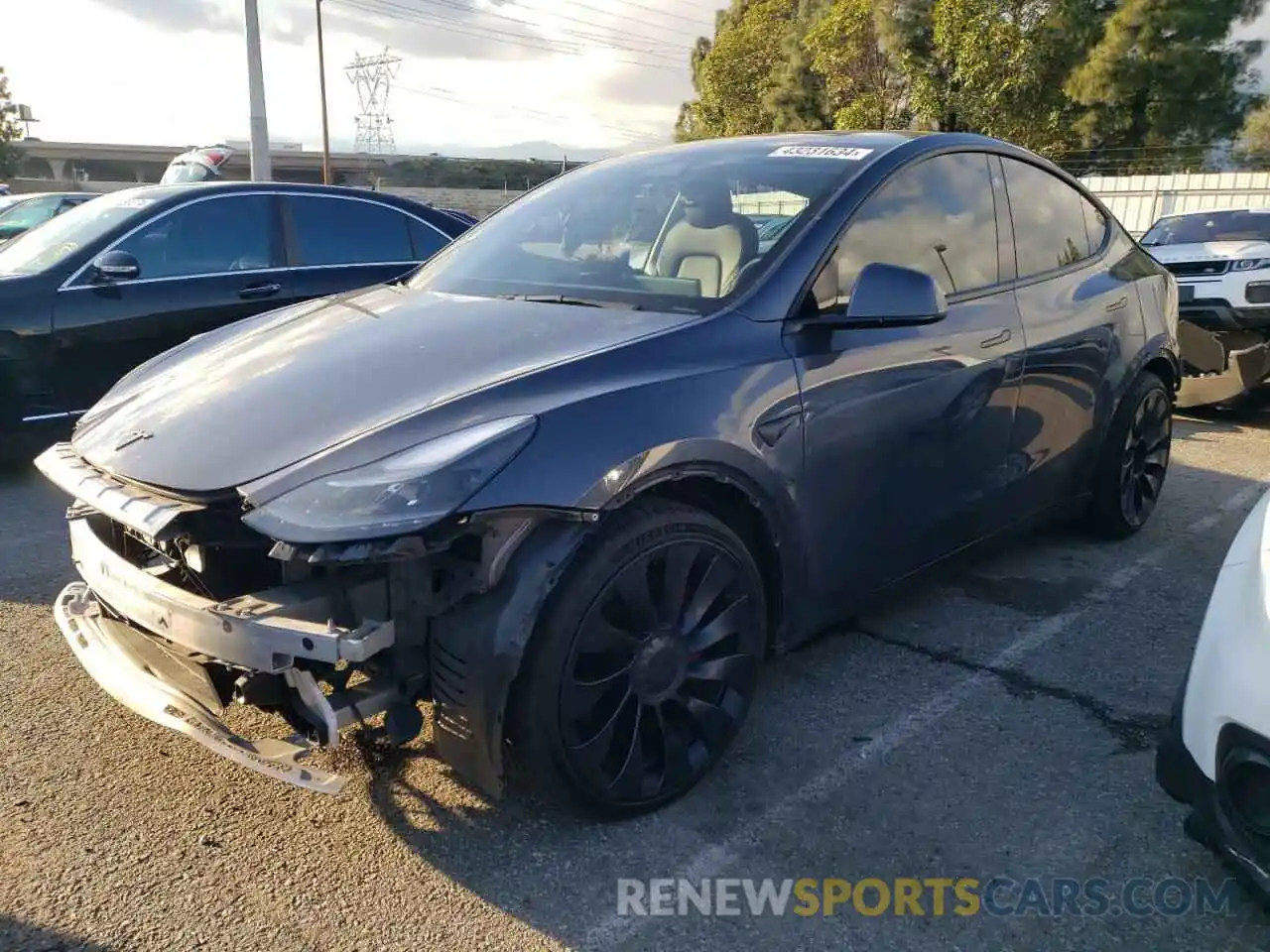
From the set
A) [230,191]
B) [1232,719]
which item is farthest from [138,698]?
[230,191]

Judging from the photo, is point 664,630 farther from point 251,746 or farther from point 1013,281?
point 1013,281

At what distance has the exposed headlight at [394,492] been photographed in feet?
6.68

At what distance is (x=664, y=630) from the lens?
2.51 meters

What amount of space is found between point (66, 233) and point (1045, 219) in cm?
540

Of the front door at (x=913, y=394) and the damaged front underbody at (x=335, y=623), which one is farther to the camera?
the front door at (x=913, y=394)

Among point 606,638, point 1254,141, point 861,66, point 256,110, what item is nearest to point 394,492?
point 606,638

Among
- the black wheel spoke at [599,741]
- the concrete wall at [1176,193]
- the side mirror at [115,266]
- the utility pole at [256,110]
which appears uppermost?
the utility pole at [256,110]

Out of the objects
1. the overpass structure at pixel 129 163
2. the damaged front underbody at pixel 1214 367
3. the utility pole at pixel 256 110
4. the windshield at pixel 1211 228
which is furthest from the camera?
the overpass structure at pixel 129 163

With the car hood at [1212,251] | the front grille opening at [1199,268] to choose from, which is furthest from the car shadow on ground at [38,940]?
the front grille opening at [1199,268]

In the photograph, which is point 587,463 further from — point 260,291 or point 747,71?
point 747,71

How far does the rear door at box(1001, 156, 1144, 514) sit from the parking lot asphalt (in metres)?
0.62

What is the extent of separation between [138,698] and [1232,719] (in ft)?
7.64

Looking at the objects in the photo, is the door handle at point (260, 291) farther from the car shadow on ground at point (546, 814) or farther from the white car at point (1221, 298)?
the white car at point (1221, 298)

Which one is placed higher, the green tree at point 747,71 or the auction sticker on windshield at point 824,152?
the green tree at point 747,71
